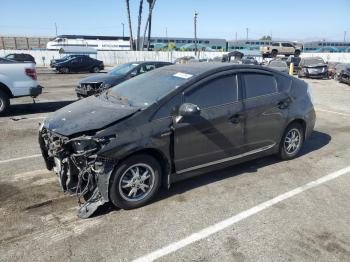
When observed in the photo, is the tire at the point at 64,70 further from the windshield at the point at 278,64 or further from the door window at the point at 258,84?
the door window at the point at 258,84

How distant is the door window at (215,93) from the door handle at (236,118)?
0.74ft

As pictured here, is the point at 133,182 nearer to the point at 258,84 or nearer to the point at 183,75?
the point at 183,75

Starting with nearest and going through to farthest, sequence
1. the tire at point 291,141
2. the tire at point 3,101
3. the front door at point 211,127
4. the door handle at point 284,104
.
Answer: the front door at point 211,127
the door handle at point 284,104
the tire at point 291,141
the tire at point 3,101

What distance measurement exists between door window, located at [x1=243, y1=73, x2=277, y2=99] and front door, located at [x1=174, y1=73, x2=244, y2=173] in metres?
0.24

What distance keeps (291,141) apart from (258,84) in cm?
132

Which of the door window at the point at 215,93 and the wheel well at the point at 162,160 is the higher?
the door window at the point at 215,93

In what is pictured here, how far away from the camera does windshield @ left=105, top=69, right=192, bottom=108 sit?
459 cm

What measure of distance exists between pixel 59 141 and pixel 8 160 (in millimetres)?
2441

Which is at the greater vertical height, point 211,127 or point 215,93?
point 215,93

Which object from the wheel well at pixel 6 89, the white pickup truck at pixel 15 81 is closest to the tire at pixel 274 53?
the white pickup truck at pixel 15 81

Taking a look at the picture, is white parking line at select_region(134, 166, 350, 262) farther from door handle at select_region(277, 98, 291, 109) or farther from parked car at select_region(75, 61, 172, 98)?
parked car at select_region(75, 61, 172, 98)

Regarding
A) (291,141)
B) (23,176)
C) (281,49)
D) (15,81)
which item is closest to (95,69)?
(15,81)

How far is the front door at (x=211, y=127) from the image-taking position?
451cm

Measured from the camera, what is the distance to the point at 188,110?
428 cm
